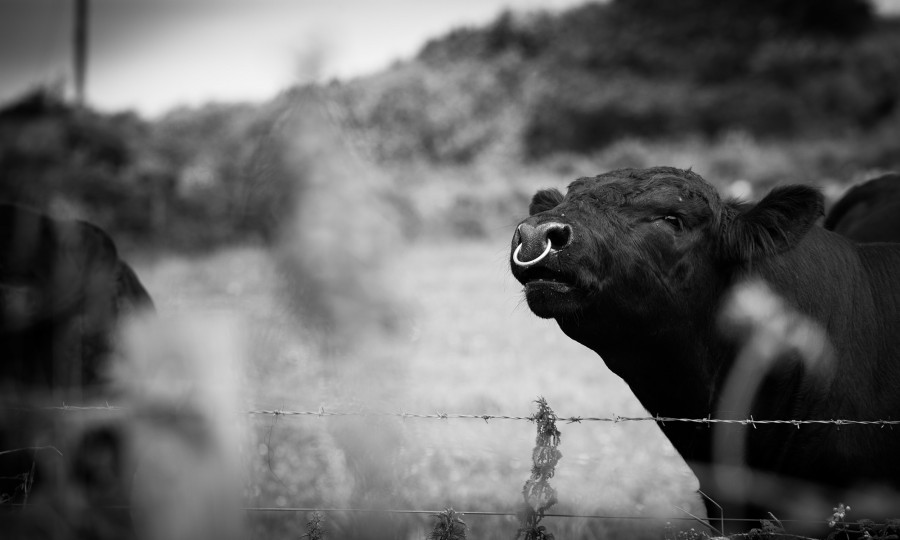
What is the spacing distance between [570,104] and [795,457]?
116 feet

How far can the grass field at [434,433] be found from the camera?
4.96 meters

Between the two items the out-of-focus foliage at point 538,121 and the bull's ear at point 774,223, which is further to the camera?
the out-of-focus foliage at point 538,121

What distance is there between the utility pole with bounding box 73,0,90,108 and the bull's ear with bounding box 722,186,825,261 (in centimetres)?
2407

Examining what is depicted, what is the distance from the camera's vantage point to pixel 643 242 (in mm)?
3295

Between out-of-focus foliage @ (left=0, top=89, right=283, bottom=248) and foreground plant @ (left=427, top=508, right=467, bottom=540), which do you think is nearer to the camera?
foreground plant @ (left=427, top=508, right=467, bottom=540)

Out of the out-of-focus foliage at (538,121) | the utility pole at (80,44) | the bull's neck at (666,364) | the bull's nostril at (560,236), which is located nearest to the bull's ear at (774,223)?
the bull's neck at (666,364)

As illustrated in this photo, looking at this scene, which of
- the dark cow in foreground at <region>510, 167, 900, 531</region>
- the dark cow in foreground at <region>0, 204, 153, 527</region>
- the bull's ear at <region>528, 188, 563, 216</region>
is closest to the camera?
the dark cow in foreground at <region>510, 167, 900, 531</region>

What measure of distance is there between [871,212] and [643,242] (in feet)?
9.45

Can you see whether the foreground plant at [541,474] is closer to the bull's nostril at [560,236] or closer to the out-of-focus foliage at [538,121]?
the bull's nostril at [560,236]

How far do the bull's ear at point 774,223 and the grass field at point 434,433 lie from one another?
1.05 meters

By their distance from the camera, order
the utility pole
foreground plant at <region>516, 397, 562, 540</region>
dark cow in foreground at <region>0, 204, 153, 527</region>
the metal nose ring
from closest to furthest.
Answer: foreground plant at <region>516, 397, 562, 540</region>
the metal nose ring
dark cow in foreground at <region>0, 204, 153, 527</region>
the utility pole

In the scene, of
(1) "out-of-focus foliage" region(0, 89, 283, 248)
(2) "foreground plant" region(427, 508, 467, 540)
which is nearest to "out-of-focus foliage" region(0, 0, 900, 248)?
(1) "out-of-focus foliage" region(0, 89, 283, 248)

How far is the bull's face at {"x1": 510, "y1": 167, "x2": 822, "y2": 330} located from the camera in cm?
304

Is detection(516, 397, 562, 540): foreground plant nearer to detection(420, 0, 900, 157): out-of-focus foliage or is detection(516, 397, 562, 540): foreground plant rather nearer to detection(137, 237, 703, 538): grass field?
detection(137, 237, 703, 538): grass field
